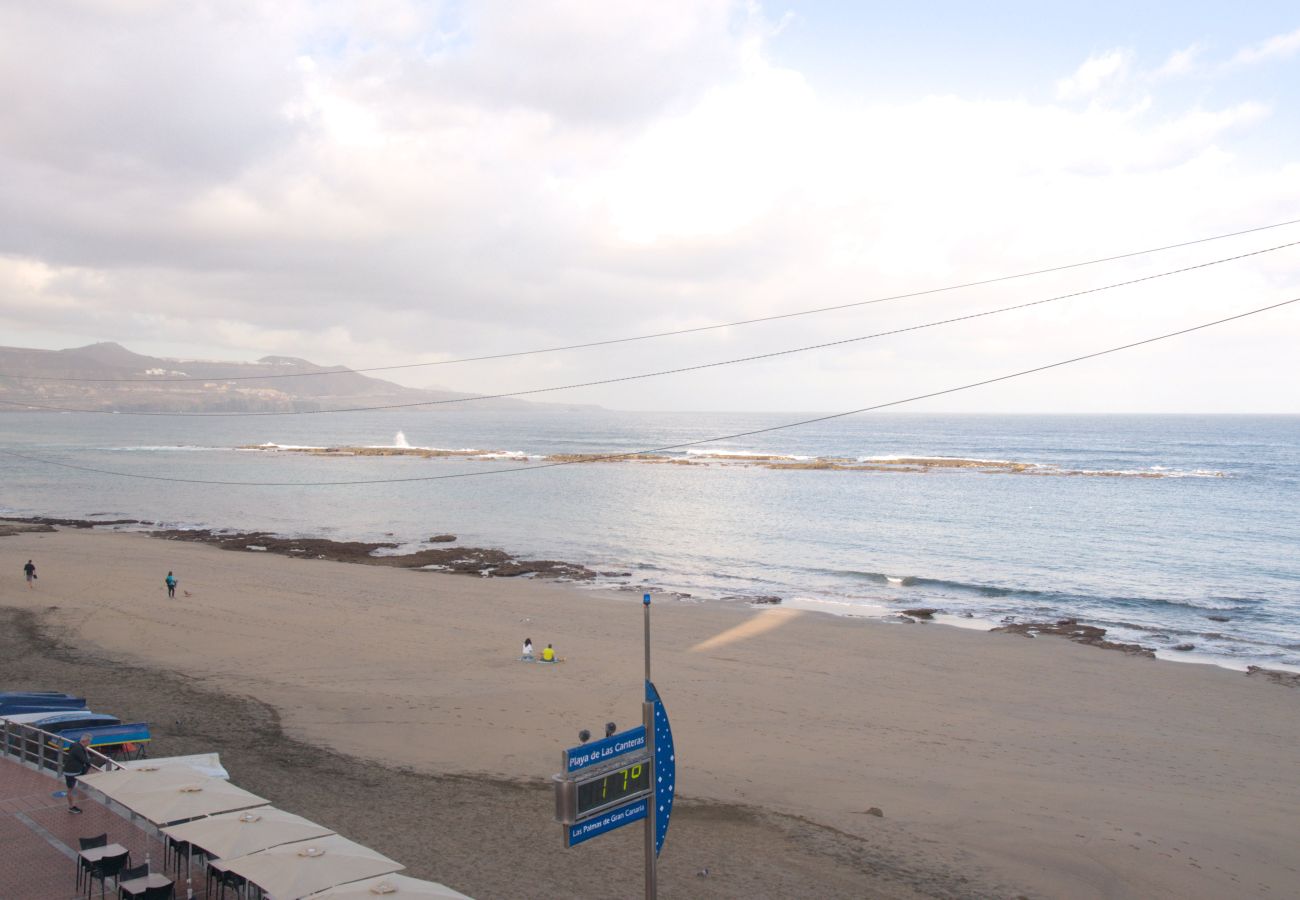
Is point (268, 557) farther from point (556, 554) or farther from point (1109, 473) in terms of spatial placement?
point (1109, 473)

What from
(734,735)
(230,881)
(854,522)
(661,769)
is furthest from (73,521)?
(661,769)

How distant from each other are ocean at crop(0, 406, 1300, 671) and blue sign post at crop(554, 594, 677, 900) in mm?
24056

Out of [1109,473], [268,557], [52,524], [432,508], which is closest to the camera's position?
[268,557]

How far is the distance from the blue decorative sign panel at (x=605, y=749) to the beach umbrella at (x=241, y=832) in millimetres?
4055

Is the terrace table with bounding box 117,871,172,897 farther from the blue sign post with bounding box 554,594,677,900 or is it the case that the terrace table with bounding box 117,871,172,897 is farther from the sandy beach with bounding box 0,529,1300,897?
the blue sign post with bounding box 554,594,677,900

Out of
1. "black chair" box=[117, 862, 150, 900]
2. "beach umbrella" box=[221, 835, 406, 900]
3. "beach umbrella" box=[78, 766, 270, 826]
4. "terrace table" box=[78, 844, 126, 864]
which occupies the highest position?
"beach umbrella" box=[78, 766, 270, 826]

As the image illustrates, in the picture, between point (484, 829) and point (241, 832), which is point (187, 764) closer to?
point (241, 832)

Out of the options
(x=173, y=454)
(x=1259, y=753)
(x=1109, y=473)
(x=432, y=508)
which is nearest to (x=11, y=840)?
(x=1259, y=753)

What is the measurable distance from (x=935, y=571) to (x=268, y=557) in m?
31.9

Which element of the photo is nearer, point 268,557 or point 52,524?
point 268,557

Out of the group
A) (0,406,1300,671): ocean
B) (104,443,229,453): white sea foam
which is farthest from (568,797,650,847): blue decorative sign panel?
(104,443,229,453): white sea foam

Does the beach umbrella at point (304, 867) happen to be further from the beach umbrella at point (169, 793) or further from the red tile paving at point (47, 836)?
Result: the red tile paving at point (47, 836)

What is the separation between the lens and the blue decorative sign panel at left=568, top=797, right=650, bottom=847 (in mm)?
6719

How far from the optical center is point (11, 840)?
396 inches
